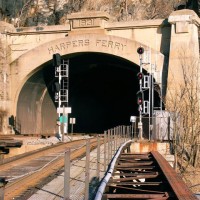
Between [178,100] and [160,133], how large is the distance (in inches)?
137

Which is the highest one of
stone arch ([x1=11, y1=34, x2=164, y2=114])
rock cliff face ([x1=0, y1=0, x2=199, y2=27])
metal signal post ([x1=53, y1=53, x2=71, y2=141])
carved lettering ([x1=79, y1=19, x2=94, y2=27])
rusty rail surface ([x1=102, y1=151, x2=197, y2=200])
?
rock cliff face ([x1=0, y1=0, x2=199, y2=27])

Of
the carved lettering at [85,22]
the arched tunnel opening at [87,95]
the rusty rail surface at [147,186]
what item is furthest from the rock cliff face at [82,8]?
the rusty rail surface at [147,186]

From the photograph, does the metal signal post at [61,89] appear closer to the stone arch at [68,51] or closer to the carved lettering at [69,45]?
the carved lettering at [69,45]

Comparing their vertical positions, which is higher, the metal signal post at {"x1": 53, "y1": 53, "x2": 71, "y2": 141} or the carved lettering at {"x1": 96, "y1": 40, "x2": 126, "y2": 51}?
the carved lettering at {"x1": 96, "y1": 40, "x2": 126, "y2": 51}

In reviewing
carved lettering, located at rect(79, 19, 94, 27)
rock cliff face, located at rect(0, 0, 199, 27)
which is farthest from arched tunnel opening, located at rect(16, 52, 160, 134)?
rock cliff face, located at rect(0, 0, 199, 27)

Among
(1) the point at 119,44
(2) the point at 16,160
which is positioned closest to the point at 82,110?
(1) the point at 119,44

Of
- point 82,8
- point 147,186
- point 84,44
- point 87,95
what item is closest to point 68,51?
point 84,44

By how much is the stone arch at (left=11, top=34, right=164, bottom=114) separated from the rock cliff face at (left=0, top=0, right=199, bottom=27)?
99.9ft

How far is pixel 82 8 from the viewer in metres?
78.7

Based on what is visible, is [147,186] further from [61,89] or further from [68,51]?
[61,89]

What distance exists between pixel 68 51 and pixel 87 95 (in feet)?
48.3

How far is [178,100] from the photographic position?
129ft

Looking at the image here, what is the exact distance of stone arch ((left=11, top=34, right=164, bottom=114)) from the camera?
41844mm

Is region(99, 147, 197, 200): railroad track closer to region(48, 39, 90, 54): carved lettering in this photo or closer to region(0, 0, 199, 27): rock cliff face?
region(48, 39, 90, 54): carved lettering
